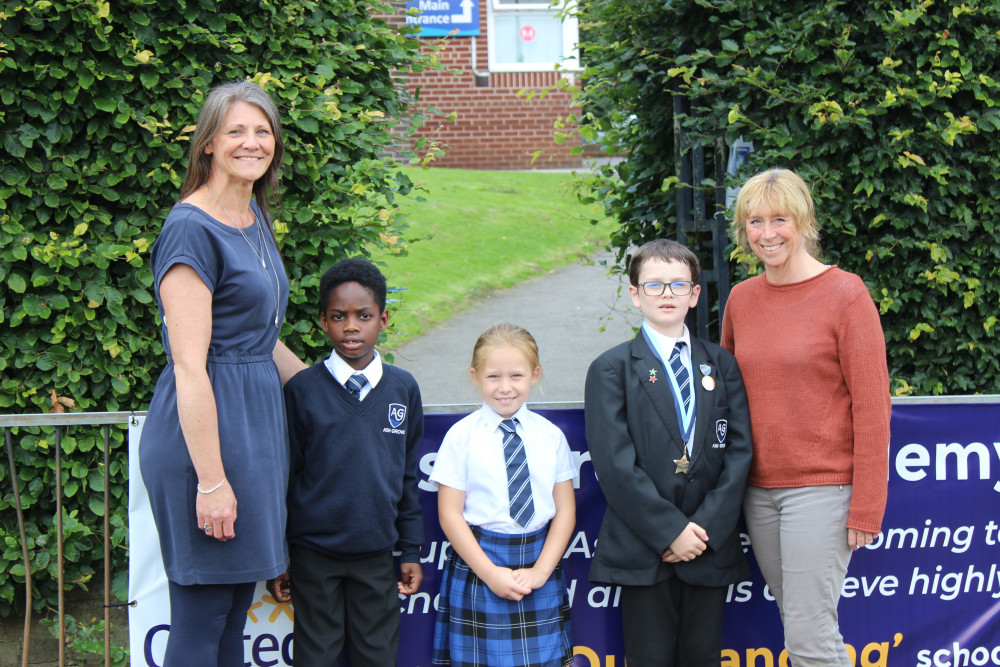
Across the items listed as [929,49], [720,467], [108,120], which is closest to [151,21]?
[108,120]

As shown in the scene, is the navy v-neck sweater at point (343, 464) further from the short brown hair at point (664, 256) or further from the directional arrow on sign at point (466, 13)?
the directional arrow on sign at point (466, 13)

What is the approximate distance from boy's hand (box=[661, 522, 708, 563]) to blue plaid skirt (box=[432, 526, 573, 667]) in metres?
0.42

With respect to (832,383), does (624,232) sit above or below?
above

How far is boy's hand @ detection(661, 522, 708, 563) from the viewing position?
2918 mm

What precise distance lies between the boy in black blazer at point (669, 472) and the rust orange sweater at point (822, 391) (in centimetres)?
9

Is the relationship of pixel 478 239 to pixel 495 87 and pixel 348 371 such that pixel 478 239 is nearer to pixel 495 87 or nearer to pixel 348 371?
pixel 495 87

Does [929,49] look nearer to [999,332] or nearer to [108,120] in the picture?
[999,332]

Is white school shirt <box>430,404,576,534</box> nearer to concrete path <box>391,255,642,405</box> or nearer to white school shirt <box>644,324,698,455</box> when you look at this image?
white school shirt <box>644,324,698,455</box>

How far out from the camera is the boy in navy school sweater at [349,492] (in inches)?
114

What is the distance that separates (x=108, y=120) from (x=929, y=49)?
3.56 metres

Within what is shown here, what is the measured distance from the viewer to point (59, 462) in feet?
12.0

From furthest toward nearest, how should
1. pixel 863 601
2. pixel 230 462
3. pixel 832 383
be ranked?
pixel 863 601 < pixel 832 383 < pixel 230 462

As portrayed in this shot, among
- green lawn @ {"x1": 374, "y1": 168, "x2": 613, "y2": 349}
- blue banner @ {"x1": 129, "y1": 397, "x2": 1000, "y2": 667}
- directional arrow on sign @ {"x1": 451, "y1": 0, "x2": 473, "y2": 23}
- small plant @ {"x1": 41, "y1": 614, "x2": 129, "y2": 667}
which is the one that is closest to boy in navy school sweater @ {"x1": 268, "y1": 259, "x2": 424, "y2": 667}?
blue banner @ {"x1": 129, "y1": 397, "x2": 1000, "y2": 667}

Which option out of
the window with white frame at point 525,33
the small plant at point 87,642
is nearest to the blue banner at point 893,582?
the small plant at point 87,642
